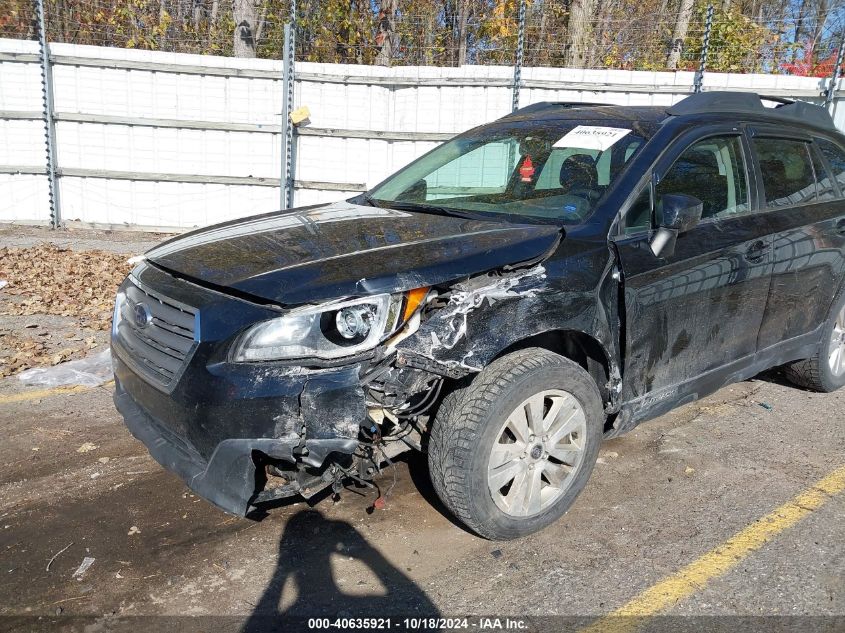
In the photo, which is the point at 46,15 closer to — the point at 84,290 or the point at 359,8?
the point at 84,290

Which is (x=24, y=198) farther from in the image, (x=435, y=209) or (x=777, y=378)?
(x=777, y=378)

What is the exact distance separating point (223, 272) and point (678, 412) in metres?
3.20

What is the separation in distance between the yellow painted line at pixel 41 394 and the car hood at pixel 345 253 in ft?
5.83

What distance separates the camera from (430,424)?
3090mm

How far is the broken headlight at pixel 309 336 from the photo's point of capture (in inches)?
105

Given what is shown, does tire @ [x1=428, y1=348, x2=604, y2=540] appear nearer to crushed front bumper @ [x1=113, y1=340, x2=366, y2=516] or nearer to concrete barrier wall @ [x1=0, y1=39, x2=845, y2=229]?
crushed front bumper @ [x1=113, y1=340, x2=366, y2=516]

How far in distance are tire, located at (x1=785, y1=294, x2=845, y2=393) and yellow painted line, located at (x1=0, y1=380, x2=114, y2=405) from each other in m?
4.70

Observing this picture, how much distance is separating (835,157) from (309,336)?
12.9 ft

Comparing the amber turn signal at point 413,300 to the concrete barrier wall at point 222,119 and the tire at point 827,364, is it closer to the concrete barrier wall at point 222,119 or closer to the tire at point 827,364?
the tire at point 827,364

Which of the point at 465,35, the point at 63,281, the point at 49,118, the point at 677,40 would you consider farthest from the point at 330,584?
the point at 465,35

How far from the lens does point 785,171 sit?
428 cm

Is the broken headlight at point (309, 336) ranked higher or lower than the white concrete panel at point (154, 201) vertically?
higher

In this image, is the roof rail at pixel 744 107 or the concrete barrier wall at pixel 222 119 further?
the concrete barrier wall at pixel 222 119

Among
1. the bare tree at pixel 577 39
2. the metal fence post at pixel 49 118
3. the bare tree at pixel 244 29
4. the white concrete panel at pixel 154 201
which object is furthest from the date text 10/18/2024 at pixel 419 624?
the bare tree at pixel 244 29
